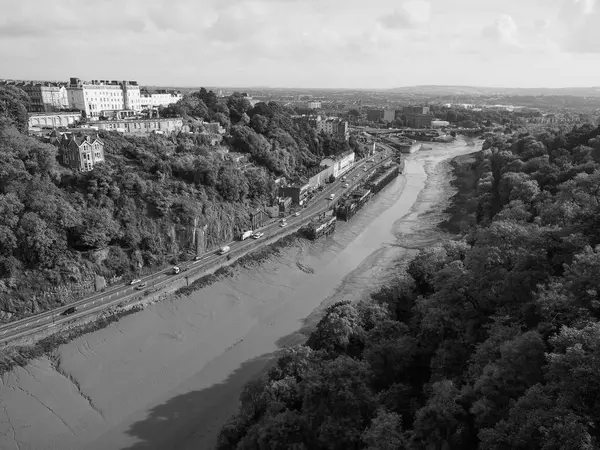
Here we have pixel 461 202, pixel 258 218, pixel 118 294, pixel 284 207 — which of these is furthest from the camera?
pixel 461 202

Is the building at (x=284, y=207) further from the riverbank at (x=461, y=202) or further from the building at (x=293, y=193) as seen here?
the riverbank at (x=461, y=202)

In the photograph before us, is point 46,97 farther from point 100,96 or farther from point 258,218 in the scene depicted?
point 258,218

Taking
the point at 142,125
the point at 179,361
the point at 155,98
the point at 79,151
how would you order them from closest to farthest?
the point at 179,361, the point at 79,151, the point at 142,125, the point at 155,98

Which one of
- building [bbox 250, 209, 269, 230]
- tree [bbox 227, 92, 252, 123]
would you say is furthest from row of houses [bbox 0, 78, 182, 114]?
building [bbox 250, 209, 269, 230]

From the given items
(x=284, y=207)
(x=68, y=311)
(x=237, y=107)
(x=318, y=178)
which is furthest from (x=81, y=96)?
(x=68, y=311)

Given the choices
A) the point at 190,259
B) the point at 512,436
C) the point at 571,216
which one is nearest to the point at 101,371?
the point at 190,259

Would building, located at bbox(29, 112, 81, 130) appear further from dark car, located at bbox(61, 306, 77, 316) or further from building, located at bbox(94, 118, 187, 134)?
dark car, located at bbox(61, 306, 77, 316)
